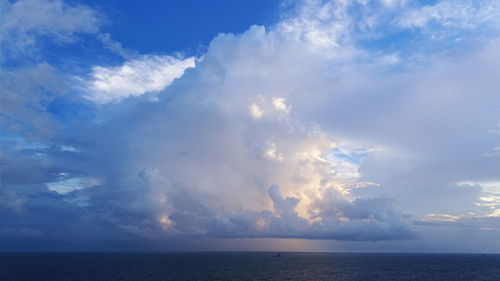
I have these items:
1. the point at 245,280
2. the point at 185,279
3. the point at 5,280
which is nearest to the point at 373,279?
the point at 245,280

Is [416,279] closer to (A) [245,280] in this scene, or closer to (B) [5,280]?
(A) [245,280]

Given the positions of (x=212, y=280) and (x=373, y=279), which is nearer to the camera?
(x=212, y=280)

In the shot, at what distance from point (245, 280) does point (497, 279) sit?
4743 inches

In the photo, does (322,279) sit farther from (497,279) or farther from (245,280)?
(497,279)

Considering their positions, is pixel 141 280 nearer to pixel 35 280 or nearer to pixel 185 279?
pixel 185 279

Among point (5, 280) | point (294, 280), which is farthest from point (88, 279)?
point (294, 280)

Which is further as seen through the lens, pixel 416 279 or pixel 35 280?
pixel 416 279

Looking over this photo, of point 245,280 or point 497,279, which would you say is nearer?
point 245,280

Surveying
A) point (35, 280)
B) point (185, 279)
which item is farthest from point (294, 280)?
point (35, 280)

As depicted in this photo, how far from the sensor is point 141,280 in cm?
14362

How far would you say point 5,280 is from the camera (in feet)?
477

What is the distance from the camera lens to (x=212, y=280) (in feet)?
475

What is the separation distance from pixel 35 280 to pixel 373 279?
14480 centimetres

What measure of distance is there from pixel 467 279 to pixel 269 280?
9372 centimetres
